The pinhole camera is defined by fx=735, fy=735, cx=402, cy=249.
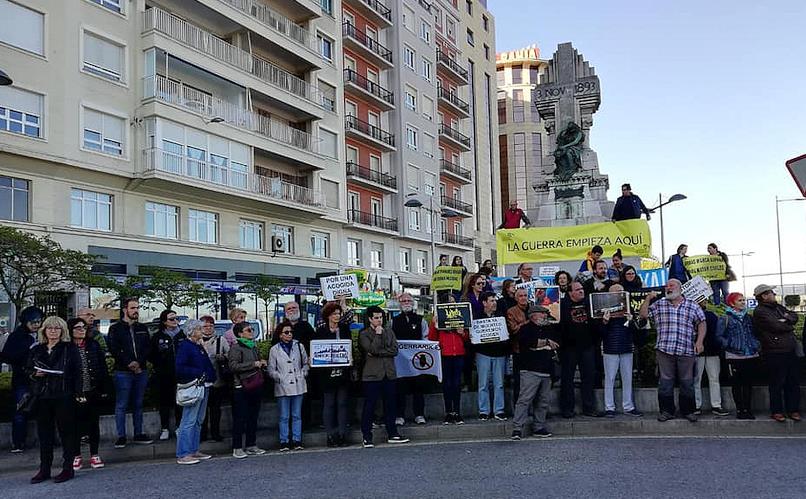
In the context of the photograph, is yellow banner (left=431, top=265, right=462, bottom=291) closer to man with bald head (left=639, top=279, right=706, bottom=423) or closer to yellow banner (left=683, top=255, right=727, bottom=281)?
yellow banner (left=683, top=255, right=727, bottom=281)

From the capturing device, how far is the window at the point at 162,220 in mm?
31500

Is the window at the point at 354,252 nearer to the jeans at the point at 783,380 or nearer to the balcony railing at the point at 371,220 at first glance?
the balcony railing at the point at 371,220

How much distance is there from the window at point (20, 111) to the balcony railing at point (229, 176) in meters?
4.55

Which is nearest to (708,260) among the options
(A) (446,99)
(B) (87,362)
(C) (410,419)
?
(C) (410,419)

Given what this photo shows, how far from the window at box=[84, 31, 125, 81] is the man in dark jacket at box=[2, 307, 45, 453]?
70.8 ft

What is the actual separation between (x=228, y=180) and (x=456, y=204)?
29255 mm

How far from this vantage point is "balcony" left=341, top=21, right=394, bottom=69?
47469mm

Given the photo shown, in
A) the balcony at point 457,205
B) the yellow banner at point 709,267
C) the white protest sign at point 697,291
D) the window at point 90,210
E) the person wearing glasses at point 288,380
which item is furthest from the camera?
the balcony at point 457,205

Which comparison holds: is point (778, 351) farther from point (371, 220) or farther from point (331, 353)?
point (371, 220)

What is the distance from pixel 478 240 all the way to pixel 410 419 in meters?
55.1

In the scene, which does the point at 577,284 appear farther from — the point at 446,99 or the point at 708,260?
the point at 446,99

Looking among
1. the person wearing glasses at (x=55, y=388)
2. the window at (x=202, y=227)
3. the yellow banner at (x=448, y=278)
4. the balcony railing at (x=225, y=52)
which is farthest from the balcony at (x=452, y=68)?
the person wearing glasses at (x=55, y=388)

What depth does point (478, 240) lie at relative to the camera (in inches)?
2596

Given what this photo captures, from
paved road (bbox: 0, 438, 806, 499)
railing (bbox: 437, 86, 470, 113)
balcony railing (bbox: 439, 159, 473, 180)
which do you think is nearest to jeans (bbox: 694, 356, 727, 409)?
paved road (bbox: 0, 438, 806, 499)
